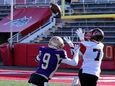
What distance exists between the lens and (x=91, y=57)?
23.6 feet

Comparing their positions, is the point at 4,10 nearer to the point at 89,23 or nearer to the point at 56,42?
the point at 89,23

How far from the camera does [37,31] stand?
24.7 meters

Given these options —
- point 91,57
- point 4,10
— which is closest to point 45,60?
point 91,57

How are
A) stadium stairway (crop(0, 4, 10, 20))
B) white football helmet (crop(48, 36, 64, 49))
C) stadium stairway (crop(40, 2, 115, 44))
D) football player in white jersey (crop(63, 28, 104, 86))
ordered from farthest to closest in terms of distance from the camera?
stadium stairway (crop(0, 4, 10, 20)) < stadium stairway (crop(40, 2, 115, 44)) < football player in white jersey (crop(63, 28, 104, 86)) < white football helmet (crop(48, 36, 64, 49))

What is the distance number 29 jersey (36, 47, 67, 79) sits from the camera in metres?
6.55

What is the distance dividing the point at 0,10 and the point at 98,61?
21675 mm

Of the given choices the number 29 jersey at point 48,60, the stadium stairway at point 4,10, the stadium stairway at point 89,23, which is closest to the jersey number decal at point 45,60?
the number 29 jersey at point 48,60

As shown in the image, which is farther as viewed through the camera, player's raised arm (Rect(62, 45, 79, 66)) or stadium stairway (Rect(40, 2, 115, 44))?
stadium stairway (Rect(40, 2, 115, 44))

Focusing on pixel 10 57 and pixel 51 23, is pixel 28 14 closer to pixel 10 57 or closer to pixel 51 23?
pixel 51 23

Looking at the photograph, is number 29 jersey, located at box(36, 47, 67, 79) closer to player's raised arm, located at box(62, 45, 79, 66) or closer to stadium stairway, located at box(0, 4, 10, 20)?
player's raised arm, located at box(62, 45, 79, 66)

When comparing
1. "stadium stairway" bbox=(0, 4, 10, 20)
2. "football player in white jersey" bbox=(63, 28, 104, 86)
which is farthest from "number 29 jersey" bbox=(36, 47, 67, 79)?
"stadium stairway" bbox=(0, 4, 10, 20)

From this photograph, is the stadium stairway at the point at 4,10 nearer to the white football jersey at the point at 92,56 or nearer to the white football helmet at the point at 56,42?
the white football jersey at the point at 92,56

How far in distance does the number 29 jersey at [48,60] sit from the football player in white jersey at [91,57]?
68 cm

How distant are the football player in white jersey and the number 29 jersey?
2.25ft
